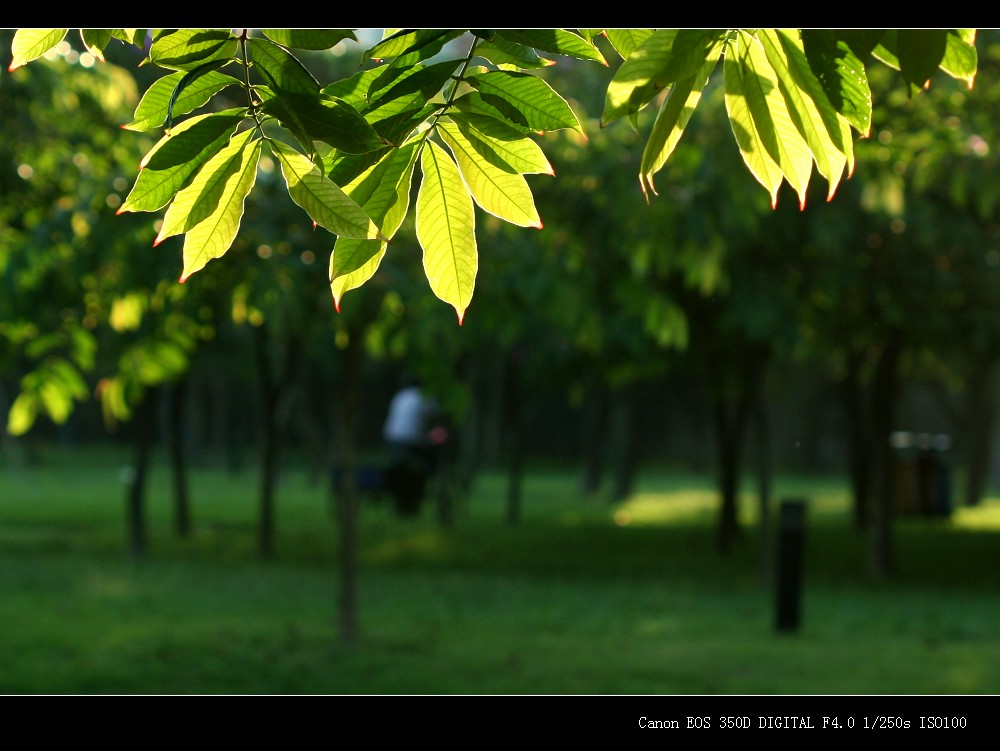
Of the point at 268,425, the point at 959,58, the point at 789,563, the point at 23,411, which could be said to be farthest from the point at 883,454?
the point at 959,58

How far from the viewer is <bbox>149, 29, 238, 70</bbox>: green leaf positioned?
6.22 ft

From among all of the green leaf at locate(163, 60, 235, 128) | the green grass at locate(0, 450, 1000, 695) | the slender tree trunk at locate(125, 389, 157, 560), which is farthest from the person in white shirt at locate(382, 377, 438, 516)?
the green leaf at locate(163, 60, 235, 128)

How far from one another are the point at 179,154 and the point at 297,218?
198 inches

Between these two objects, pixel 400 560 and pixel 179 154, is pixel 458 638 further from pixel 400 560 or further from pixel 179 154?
pixel 179 154

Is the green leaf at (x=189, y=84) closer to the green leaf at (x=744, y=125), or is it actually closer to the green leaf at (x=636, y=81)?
the green leaf at (x=636, y=81)

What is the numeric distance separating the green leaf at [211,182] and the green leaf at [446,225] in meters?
0.25

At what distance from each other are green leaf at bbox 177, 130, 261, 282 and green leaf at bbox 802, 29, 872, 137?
757 millimetres

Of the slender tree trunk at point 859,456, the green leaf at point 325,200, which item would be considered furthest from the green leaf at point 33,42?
the slender tree trunk at point 859,456

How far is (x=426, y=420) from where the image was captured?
1814 cm

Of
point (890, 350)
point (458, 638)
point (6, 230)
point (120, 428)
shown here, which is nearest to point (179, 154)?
point (6, 230)

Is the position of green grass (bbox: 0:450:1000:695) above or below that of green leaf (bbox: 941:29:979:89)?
below

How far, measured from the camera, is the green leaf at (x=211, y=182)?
1810 millimetres

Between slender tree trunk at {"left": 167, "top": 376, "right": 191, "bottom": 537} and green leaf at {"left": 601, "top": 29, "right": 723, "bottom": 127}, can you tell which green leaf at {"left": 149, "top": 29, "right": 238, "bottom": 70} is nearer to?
green leaf at {"left": 601, "top": 29, "right": 723, "bottom": 127}

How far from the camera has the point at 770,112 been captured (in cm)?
179
